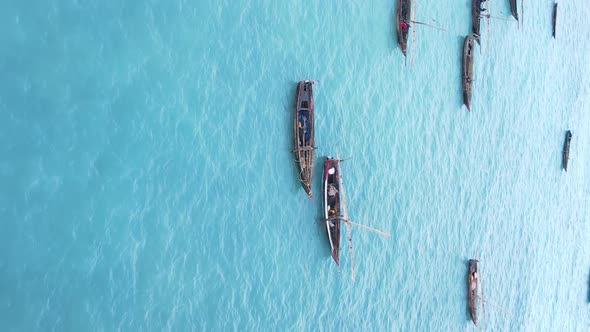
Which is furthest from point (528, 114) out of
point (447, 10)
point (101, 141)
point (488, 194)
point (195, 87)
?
point (101, 141)

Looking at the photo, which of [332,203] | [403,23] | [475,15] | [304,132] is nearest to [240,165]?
[304,132]

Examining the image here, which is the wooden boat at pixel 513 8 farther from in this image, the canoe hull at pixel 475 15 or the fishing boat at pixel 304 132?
the fishing boat at pixel 304 132

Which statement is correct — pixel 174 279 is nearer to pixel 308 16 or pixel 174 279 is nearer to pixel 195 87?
pixel 195 87

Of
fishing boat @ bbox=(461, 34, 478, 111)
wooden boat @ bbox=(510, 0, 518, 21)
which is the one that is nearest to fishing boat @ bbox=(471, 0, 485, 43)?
fishing boat @ bbox=(461, 34, 478, 111)

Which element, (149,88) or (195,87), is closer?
(149,88)

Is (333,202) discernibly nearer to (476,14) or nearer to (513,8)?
(476,14)

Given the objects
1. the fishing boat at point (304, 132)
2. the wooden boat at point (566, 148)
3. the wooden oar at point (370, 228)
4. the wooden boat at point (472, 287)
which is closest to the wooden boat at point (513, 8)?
the wooden boat at point (566, 148)
